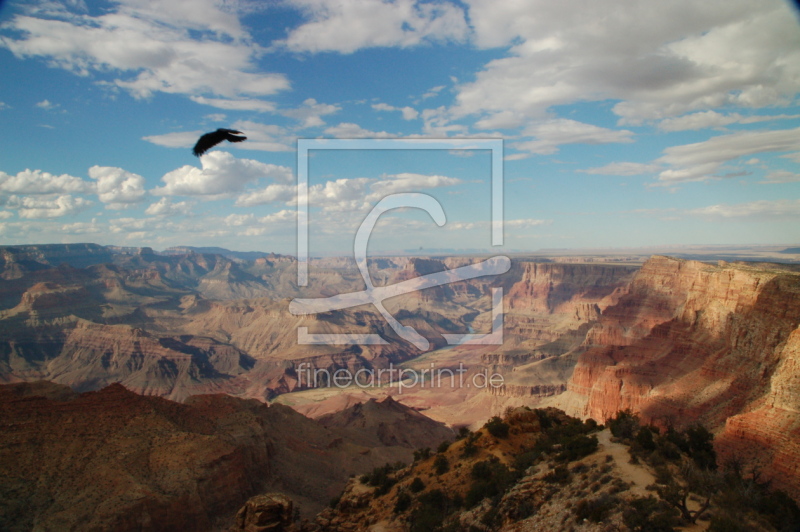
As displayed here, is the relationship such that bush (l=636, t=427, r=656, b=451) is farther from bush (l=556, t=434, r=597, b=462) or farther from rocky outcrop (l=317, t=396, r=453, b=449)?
rocky outcrop (l=317, t=396, r=453, b=449)

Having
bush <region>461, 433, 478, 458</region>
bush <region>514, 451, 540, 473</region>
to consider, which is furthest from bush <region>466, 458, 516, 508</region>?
bush <region>461, 433, 478, 458</region>

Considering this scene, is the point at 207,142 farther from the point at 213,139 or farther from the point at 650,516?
the point at 650,516

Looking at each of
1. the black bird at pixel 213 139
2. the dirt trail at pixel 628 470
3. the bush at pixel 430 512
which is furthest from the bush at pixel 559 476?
the black bird at pixel 213 139

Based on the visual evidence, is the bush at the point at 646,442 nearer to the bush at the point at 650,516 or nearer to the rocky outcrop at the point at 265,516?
the bush at the point at 650,516

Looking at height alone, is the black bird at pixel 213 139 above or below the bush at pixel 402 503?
above

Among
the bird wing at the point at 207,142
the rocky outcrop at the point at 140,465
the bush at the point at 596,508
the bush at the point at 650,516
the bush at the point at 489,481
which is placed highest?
the bird wing at the point at 207,142

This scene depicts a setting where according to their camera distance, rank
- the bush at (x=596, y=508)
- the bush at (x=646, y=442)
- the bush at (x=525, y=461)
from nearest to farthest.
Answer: the bush at (x=596, y=508) < the bush at (x=646, y=442) < the bush at (x=525, y=461)

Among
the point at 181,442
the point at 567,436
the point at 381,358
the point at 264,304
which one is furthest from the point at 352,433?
the point at 264,304
